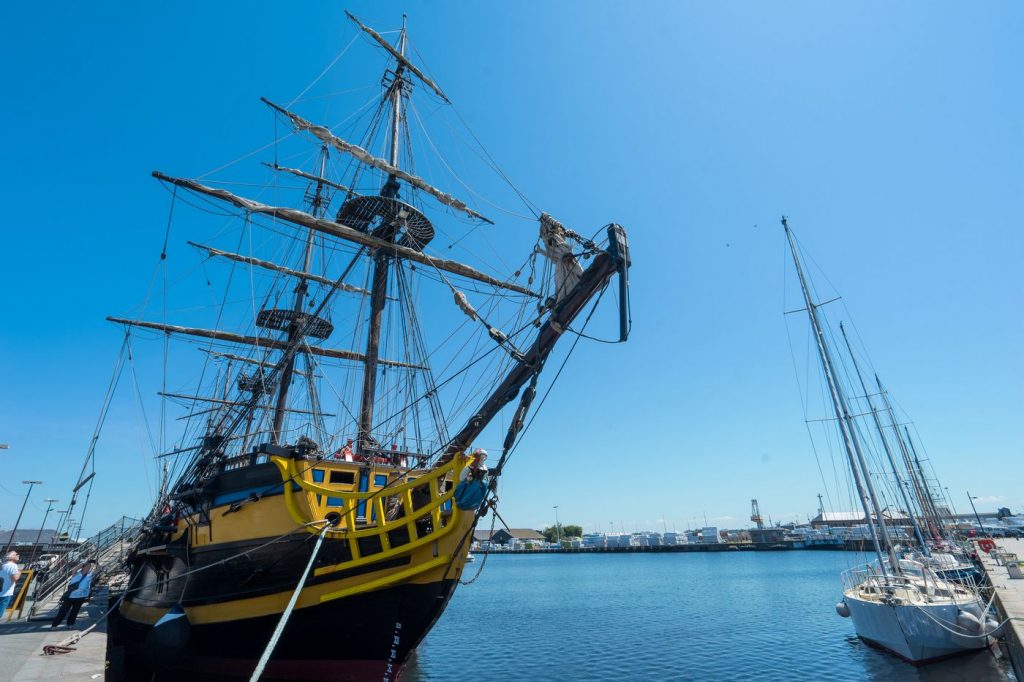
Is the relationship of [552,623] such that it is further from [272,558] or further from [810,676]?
[272,558]

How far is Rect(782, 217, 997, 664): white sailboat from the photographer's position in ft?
47.4

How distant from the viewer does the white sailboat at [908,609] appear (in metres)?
14.4

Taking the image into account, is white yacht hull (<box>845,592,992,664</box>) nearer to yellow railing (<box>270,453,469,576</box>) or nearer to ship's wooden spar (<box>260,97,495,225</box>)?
yellow railing (<box>270,453,469,576</box>)

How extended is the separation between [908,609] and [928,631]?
0.75 meters

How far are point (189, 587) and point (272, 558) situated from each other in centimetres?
405

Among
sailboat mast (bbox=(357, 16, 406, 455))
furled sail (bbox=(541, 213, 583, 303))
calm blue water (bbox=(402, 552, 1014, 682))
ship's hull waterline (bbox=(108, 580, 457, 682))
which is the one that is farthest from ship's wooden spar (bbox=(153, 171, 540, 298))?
calm blue water (bbox=(402, 552, 1014, 682))

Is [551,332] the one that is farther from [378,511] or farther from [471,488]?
[378,511]

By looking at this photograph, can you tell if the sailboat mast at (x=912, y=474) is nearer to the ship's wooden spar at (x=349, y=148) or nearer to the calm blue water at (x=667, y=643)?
the calm blue water at (x=667, y=643)

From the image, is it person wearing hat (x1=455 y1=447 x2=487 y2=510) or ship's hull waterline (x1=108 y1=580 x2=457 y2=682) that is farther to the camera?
ship's hull waterline (x1=108 y1=580 x2=457 y2=682)

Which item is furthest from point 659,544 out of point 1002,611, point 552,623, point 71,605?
point 71,605

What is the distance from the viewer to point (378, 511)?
10.4 meters

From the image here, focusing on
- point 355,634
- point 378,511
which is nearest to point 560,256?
point 378,511

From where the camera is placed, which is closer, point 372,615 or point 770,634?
point 372,615

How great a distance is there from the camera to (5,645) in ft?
35.6
